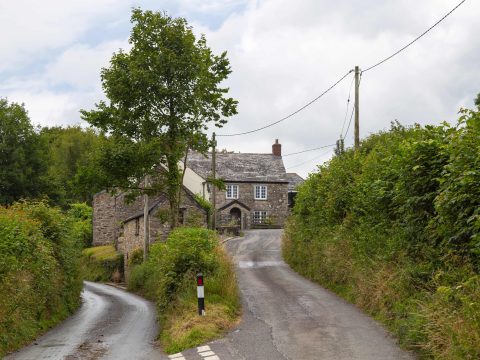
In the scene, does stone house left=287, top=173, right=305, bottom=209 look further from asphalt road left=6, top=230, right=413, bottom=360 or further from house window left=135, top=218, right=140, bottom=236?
asphalt road left=6, top=230, right=413, bottom=360

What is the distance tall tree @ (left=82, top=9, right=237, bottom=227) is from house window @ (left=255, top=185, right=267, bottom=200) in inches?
1509

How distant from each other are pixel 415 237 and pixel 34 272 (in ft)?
38.2

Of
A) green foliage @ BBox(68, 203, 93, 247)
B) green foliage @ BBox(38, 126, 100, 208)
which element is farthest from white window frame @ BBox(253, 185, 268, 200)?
green foliage @ BBox(38, 126, 100, 208)

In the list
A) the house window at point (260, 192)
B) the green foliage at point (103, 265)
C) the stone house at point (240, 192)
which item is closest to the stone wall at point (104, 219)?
the stone house at point (240, 192)

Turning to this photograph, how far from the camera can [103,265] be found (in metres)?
50.7

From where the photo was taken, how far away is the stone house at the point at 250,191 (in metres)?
65.0

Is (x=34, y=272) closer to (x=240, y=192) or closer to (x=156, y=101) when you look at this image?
(x=156, y=101)

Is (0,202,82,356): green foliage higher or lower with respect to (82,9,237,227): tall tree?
lower

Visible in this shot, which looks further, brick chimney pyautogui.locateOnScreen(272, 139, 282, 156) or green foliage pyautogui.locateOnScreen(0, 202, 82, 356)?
brick chimney pyautogui.locateOnScreen(272, 139, 282, 156)

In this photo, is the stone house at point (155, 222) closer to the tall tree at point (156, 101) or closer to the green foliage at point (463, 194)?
the tall tree at point (156, 101)

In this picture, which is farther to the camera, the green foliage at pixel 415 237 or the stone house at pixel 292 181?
the stone house at pixel 292 181

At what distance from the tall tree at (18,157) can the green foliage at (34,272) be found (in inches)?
1288

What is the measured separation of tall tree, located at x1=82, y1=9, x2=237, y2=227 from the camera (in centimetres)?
2730

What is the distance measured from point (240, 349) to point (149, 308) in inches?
643
